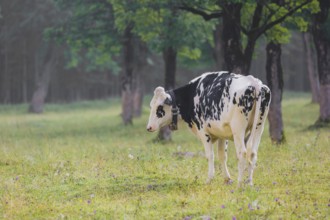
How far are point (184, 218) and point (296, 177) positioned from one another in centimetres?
408

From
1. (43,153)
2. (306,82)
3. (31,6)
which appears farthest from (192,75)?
(43,153)

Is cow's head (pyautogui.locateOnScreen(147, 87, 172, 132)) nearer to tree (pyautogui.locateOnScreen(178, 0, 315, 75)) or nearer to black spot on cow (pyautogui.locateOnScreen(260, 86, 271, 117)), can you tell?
black spot on cow (pyautogui.locateOnScreen(260, 86, 271, 117))

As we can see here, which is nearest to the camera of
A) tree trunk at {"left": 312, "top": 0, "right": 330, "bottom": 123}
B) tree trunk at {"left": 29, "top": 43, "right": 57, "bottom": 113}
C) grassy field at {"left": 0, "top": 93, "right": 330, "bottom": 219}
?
grassy field at {"left": 0, "top": 93, "right": 330, "bottom": 219}

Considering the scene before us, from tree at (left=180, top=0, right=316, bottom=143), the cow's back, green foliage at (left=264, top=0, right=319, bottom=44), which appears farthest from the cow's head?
green foliage at (left=264, top=0, right=319, bottom=44)

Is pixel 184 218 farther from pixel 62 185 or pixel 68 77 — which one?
pixel 68 77

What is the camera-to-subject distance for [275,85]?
67.1 feet

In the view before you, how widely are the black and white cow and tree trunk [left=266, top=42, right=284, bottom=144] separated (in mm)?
8904

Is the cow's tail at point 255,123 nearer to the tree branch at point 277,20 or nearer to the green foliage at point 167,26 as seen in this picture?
the tree branch at point 277,20

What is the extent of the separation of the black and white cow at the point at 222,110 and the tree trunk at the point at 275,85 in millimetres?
8904

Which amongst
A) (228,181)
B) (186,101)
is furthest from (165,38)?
(228,181)

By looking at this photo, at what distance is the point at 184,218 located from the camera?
8352 mm

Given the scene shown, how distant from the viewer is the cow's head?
469 inches

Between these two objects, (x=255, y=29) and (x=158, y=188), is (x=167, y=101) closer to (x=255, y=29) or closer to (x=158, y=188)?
(x=158, y=188)

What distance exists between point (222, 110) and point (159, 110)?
5.78 ft
